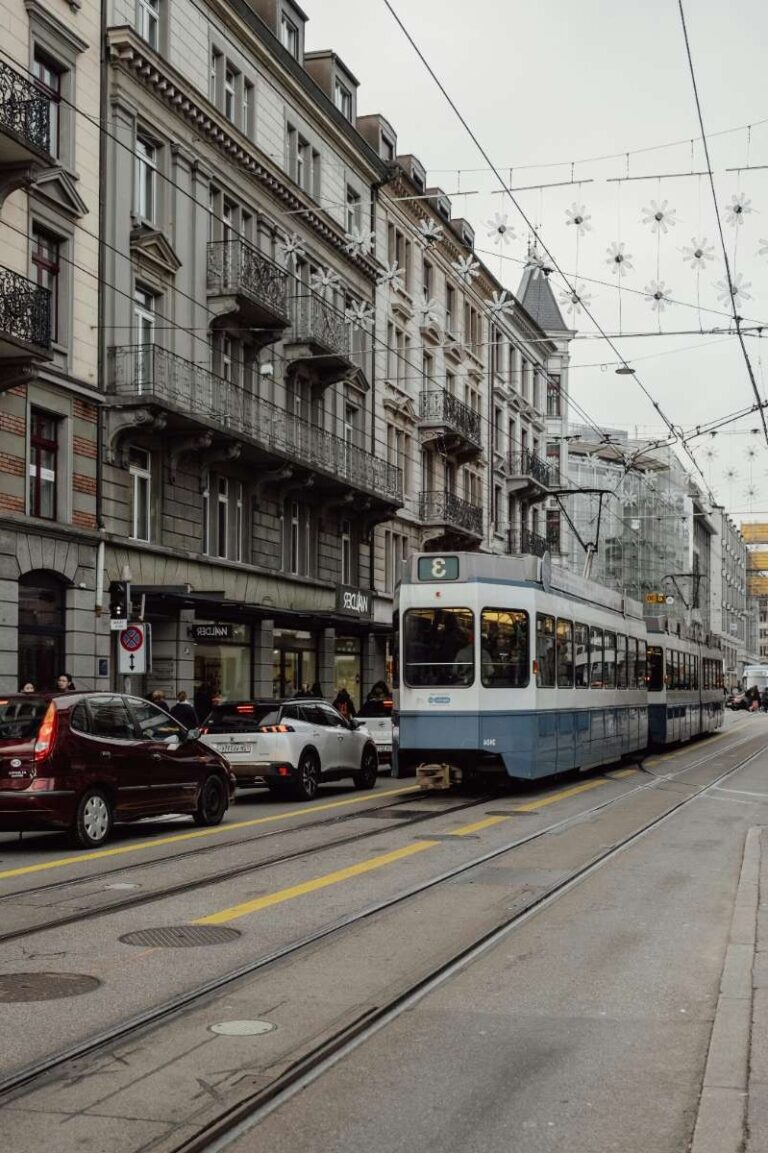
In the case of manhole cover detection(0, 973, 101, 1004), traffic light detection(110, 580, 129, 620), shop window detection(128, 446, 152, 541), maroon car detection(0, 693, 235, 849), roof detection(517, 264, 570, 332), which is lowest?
manhole cover detection(0, 973, 101, 1004)

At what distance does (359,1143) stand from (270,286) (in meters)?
27.9

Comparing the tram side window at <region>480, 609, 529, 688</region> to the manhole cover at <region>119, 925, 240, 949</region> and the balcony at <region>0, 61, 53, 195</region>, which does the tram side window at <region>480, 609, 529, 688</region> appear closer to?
the balcony at <region>0, 61, 53, 195</region>

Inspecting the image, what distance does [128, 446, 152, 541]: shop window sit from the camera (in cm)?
2677

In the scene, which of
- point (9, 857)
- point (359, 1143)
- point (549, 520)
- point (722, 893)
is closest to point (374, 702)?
point (9, 857)

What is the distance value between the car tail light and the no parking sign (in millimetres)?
9178

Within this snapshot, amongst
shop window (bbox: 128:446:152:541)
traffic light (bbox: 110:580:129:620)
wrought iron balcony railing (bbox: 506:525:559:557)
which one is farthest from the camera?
wrought iron balcony railing (bbox: 506:525:559:557)

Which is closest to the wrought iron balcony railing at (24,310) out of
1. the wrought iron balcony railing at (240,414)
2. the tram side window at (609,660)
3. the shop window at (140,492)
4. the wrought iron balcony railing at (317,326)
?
the wrought iron balcony railing at (240,414)

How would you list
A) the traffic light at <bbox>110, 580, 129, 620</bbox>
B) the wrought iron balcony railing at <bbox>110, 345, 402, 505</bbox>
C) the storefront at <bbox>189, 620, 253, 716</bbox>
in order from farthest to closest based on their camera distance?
the storefront at <bbox>189, 620, 253, 716</bbox>, the wrought iron balcony railing at <bbox>110, 345, 402, 505</bbox>, the traffic light at <bbox>110, 580, 129, 620</bbox>

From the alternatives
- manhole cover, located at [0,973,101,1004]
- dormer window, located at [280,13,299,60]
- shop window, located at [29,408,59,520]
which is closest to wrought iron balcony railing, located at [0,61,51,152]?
shop window, located at [29,408,59,520]

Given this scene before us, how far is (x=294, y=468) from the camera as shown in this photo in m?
33.1

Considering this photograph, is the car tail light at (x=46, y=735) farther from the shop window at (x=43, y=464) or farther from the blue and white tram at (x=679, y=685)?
the blue and white tram at (x=679, y=685)

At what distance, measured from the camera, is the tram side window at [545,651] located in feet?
66.1

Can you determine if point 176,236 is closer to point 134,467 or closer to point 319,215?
point 134,467

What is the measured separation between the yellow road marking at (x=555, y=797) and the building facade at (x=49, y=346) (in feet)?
28.6
